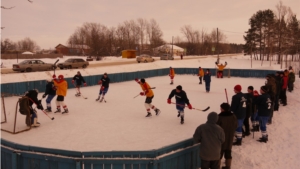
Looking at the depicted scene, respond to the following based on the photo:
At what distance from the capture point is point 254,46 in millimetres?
61500

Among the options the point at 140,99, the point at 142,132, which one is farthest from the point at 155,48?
the point at 142,132

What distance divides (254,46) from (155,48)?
3822 cm

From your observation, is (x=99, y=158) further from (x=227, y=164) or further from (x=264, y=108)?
(x=264, y=108)

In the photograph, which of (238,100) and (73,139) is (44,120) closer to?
(73,139)

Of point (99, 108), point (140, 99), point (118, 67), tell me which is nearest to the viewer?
point (99, 108)

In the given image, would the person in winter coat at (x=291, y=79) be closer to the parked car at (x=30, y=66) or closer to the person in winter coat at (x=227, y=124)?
the person in winter coat at (x=227, y=124)

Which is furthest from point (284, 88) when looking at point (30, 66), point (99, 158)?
point (30, 66)

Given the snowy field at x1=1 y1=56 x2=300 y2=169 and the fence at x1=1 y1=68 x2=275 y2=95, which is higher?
the fence at x1=1 y1=68 x2=275 y2=95

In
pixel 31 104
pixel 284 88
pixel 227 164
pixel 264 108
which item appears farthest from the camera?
pixel 284 88

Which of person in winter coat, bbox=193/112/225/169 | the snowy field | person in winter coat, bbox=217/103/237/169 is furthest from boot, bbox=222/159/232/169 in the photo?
person in winter coat, bbox=193/112/225/169

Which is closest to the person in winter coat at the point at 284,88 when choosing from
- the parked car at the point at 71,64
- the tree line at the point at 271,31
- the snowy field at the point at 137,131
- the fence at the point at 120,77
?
the snowy field at the point at 137,131

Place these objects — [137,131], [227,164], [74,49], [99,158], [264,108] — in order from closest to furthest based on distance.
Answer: [99,158] → [227,164] → [264,108] → [137,131] → [74,49]

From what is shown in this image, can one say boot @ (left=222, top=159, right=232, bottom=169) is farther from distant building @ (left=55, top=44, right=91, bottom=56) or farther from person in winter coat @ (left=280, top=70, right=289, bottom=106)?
distant building @ (left=55, top=44, right=91, bottom=56)

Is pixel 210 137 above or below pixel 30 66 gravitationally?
below
